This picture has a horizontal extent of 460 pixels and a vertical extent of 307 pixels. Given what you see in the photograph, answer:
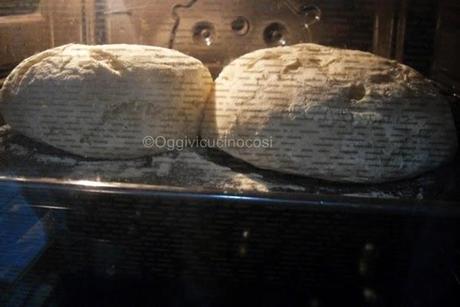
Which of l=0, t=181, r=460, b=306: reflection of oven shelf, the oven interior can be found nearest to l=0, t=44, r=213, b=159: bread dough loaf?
the oven interior

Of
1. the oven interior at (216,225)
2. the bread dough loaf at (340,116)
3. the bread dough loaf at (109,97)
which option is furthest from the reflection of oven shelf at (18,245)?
the bread dough loaf at (340,116)

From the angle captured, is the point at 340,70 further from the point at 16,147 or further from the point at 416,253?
the point at 16,147

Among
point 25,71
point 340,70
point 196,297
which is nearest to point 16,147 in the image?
point 25,71

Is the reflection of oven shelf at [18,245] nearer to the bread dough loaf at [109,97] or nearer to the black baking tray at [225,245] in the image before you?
the black baking tray at [225,245]

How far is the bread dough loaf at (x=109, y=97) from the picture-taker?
0.99 metres

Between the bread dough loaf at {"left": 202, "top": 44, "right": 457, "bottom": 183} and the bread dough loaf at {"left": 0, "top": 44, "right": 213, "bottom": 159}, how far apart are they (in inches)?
3.8

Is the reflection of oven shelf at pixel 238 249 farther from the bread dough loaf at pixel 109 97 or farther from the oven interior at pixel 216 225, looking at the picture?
the bread dough loaf at pixel 109 97

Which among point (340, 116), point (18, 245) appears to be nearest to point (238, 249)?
point (340, 116)

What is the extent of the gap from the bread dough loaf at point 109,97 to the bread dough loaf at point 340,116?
10 cm

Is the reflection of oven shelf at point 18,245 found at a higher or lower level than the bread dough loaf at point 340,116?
lower

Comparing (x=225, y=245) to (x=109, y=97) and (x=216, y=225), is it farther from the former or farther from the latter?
(x=109, y=97)

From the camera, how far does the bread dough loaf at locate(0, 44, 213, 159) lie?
0.99 metres

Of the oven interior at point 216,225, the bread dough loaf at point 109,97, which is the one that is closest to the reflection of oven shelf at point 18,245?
the oven interior at point 216,225

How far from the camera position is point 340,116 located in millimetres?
944
